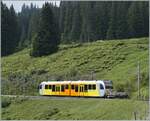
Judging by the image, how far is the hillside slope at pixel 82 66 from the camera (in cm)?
5247

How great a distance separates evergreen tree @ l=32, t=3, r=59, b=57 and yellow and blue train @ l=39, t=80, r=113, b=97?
2599cm

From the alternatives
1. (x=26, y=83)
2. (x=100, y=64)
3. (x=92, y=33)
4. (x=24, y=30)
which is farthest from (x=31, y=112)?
(x=24, y=30)

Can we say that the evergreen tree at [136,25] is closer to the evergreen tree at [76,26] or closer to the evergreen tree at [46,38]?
the evergreen tree at [46,38]

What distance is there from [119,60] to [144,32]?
2448 centimetres

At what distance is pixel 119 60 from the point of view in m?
62.3

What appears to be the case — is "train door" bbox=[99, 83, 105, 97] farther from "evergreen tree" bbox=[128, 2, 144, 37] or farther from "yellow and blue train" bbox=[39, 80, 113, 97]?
"evergreen tree" bbox=[128, 2, 144, 37]

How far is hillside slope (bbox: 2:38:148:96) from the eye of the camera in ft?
172

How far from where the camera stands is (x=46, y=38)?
73.9m

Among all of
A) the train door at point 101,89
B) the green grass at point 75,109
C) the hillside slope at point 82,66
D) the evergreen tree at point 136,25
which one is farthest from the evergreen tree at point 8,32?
the green grass at point 75,109

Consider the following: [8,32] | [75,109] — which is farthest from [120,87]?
[8,32]

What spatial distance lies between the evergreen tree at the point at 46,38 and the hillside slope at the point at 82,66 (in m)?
1.42

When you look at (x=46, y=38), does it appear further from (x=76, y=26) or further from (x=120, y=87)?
(x=76, y=26)

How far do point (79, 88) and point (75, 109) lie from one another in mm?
8570

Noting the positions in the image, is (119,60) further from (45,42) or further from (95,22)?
(95,22)
